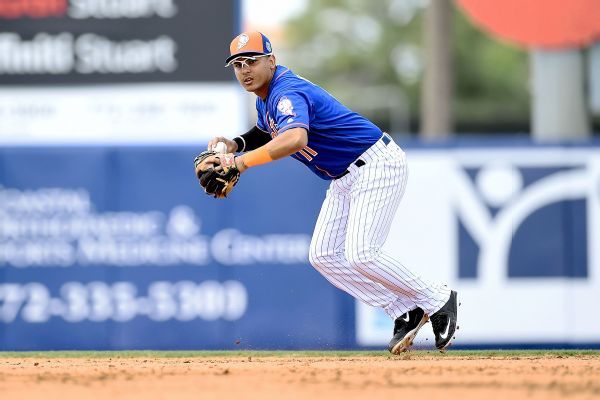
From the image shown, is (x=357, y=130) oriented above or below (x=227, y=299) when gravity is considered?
above

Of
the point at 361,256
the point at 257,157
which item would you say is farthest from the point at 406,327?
the point at 257,157

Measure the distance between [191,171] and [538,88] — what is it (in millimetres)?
3933

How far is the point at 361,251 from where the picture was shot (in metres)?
7.93

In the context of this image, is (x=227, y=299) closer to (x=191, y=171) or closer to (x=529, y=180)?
(x=191, y=171)

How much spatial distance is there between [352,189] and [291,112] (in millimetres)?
874

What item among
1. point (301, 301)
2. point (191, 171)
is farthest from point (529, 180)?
point (191, 171)

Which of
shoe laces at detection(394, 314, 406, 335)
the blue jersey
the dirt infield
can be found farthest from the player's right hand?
shoe laces at detection(394, 314, 406, 335)

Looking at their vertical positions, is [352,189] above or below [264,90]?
below

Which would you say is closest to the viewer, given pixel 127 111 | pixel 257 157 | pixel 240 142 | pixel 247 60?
pixel 257 157

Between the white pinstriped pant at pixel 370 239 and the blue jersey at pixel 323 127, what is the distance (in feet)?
0.28

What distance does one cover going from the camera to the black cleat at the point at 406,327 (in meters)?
8.16

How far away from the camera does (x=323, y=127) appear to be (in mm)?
7922

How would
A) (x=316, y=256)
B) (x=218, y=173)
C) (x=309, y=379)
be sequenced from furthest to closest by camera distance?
(x=316, y=256), (x=218, y=173), (x=309, y=379)

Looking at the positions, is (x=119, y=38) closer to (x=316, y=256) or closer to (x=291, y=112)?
(x=316, y=256)
